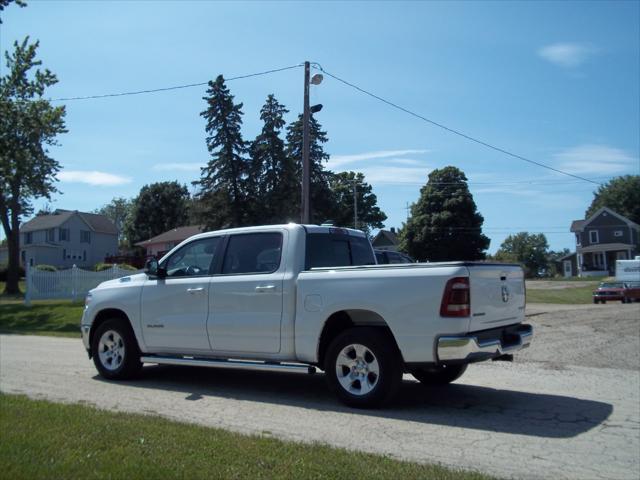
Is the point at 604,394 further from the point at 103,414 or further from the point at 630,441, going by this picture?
the point at 103,414

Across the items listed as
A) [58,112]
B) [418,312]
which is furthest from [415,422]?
[58,112]

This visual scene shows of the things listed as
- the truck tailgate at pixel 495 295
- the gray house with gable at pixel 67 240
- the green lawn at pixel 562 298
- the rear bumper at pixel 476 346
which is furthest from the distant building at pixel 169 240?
the rear bumper at pixel 476 346

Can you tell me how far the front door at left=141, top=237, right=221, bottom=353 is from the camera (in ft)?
25.6

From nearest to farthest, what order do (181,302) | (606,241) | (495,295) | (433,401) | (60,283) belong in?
1. (495,295)
2. (433,401)
3. (181,302)
4. (60,283)
5. (606,241)

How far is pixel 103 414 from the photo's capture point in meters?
6.15

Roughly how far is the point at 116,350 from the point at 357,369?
3.83 m

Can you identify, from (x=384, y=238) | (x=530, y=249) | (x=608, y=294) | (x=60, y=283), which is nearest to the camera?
(x=60, y=283)

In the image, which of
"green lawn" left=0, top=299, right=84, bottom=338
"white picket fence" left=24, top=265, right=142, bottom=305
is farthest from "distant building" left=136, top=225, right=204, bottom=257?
"green lawn" left=0, top=299, right=84, bottom=338

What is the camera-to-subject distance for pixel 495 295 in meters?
6.57

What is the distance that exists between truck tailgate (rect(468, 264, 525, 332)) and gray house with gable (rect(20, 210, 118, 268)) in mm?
64130

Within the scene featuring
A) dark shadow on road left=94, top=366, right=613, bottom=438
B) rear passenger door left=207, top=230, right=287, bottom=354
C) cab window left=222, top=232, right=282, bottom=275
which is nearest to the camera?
dark shadow on road left=94, top=366, right=613, bottom=438

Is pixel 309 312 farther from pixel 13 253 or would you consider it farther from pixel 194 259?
pixel 13 253

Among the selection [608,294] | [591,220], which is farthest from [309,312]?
[591,220]

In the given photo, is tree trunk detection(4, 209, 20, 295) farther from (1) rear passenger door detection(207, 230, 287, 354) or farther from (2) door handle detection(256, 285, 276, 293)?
(2) door handle detection(256, 285, 276, 293)
